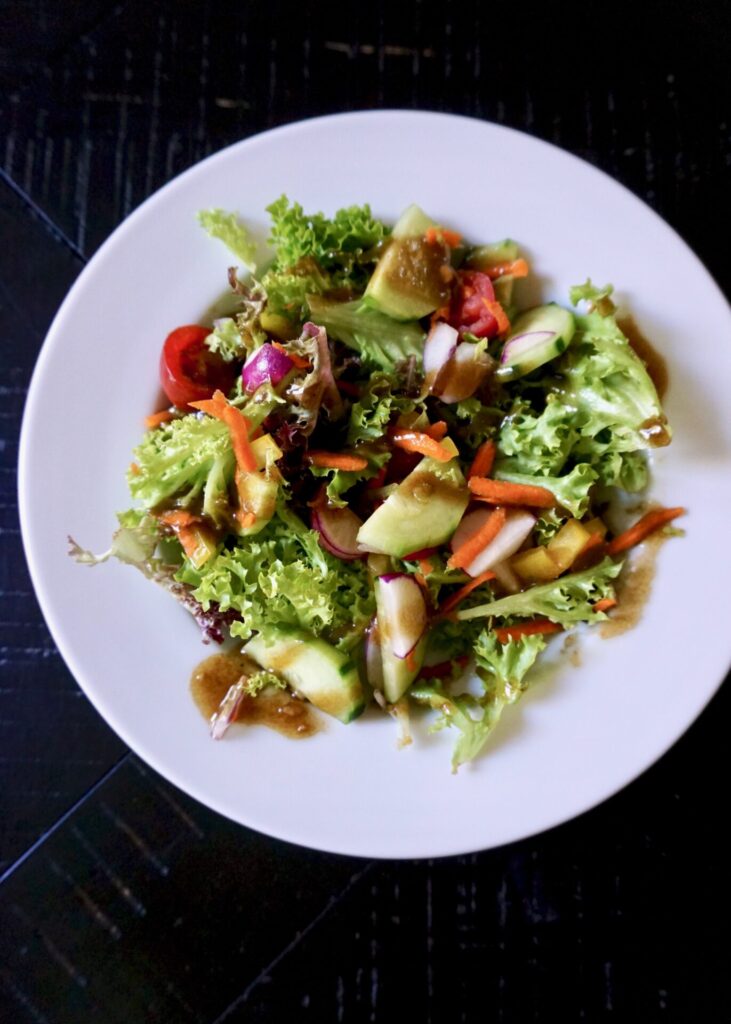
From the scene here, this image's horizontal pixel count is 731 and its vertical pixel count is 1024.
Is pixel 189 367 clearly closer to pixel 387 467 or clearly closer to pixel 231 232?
pixel 231 232

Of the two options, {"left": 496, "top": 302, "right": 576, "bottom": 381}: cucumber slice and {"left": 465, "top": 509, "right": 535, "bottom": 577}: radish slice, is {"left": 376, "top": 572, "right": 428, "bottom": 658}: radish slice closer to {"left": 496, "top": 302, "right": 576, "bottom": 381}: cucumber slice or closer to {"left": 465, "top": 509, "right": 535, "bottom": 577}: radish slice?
{"left": 465, "top": 509, "right": 535, "bottom": 577}: radish slice

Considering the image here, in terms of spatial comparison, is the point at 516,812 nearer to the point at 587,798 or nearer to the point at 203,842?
the point at 587,798

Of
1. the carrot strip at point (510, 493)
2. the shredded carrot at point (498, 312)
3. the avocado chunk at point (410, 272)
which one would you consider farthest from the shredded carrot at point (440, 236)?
the carrot strip at point (510, 493)

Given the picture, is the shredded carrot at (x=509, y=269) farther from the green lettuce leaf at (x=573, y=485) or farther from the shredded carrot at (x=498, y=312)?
the green lettuce leaf at (x=573, y=485)

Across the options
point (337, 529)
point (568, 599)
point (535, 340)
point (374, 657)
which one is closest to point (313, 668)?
point (374, 657)

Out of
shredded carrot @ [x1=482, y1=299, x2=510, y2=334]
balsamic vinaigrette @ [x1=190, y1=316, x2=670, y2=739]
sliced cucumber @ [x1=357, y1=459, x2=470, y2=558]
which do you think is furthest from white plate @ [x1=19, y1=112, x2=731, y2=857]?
sliced cucumber @ [x1=357, y1=459, x2=470, y2=558]

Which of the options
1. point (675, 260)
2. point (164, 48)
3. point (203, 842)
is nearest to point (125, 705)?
point (203, 842)
